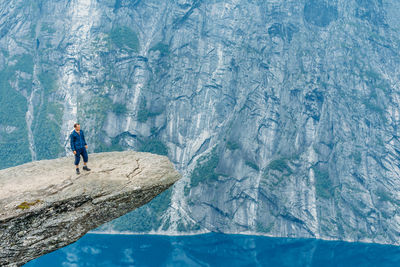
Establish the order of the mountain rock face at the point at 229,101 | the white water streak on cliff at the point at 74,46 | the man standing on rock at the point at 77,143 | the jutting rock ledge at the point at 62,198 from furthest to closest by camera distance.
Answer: the white water streak on cliff at the point at 74,46 < the mountain rock face at the point at 229,101 < the man standing on rock at the point at 77,143 < the jutting rock ledge at the point at 62,198

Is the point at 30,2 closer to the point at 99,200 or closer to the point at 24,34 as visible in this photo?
the point at 24,34

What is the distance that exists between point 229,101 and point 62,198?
474 ft

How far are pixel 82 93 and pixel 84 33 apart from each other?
128 ft

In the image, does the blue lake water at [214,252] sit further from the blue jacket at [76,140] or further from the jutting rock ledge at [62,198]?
the blue jacket at [76,140]

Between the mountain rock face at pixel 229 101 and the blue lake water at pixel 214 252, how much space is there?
6.99m

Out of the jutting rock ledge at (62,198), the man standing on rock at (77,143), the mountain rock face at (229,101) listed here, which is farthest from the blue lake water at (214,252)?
the man standing on rock at (77,143)

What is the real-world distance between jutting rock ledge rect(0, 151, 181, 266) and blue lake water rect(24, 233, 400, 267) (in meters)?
86.3

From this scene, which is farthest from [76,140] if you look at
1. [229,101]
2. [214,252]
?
[229,101]

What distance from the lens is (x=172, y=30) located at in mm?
165625

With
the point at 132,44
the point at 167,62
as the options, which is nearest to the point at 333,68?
the point at 167,62

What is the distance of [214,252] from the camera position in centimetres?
10869

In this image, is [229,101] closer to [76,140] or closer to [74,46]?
[74,46]

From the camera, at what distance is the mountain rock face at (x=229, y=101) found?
433 feet

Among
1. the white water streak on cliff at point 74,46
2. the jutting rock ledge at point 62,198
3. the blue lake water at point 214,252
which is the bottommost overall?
the blue lake water at point 214,252
